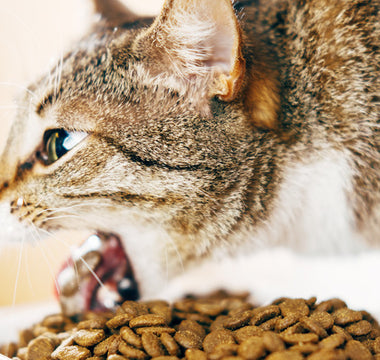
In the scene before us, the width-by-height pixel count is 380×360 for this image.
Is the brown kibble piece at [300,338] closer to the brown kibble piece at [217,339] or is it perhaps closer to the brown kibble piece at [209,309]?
the brown kibble piece at [217,339]

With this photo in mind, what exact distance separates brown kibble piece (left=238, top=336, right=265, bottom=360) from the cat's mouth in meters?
0.46

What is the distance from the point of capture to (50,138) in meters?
0.85

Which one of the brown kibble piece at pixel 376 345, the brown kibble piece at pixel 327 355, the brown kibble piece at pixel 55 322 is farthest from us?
the brown kibble piece at pixel 55 322

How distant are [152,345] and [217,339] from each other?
0.13 metres

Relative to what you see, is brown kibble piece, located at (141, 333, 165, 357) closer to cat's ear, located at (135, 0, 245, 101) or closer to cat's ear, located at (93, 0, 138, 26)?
cat's ear, located at (135, 0, 245, 101)

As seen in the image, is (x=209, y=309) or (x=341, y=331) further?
(x=209, y=309)

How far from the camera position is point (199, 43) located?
0.78m

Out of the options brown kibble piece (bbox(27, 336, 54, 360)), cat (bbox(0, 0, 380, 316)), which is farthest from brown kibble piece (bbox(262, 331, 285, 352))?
brown kibble piece (bbox(27, 336, 54, 360))

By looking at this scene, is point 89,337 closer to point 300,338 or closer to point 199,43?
point 300,338

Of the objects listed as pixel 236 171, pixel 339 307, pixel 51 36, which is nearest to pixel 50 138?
pixel 51 36

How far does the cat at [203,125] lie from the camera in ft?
2.64

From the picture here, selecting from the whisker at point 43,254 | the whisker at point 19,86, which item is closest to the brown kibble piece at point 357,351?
the whisker at point 43,254

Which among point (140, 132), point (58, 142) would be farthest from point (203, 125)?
point (58, 142)

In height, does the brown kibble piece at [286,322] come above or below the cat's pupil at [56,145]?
below
